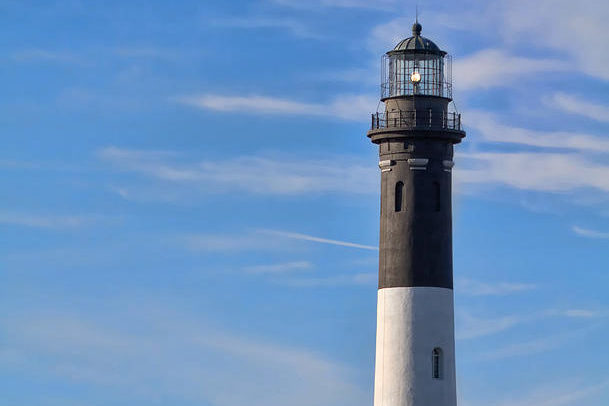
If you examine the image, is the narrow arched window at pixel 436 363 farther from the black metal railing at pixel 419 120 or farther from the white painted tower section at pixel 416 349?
the black metal railing at pixel 419 120

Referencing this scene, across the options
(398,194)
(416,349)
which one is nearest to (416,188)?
(398,194)

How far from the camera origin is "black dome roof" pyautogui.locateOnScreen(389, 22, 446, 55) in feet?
272

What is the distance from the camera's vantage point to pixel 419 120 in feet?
266

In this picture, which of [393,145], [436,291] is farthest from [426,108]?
[436,291]

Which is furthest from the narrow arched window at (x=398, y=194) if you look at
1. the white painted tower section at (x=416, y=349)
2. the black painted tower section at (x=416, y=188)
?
the white painted tower section at (x=416, y=349)

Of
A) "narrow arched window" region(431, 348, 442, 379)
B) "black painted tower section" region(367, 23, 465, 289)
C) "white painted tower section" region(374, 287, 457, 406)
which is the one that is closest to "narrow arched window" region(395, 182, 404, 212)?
"black painted tower section" region(367, 23, 465, 289)

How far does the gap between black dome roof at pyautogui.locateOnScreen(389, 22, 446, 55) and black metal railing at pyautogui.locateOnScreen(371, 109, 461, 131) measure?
2913 millimetres

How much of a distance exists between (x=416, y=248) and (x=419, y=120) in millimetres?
5221

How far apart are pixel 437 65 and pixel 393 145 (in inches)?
169

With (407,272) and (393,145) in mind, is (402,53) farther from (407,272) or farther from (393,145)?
(407,272)

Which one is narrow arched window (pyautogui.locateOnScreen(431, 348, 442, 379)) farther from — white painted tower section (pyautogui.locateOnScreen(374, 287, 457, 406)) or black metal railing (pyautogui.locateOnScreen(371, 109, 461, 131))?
black metal railing (pyautogui.locateOnScreen(371, 109, 461, 131))

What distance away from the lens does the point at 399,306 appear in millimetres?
79875

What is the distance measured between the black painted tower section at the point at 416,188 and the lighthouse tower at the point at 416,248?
0.13 feet

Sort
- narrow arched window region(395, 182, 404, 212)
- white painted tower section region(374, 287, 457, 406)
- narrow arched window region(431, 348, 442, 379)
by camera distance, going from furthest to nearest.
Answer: narrow arched window region(395, 182, 404, 212)
narrow arched window region(431, 348, 442, 379)
white painted tower section region(374, 287, 457, 406)
